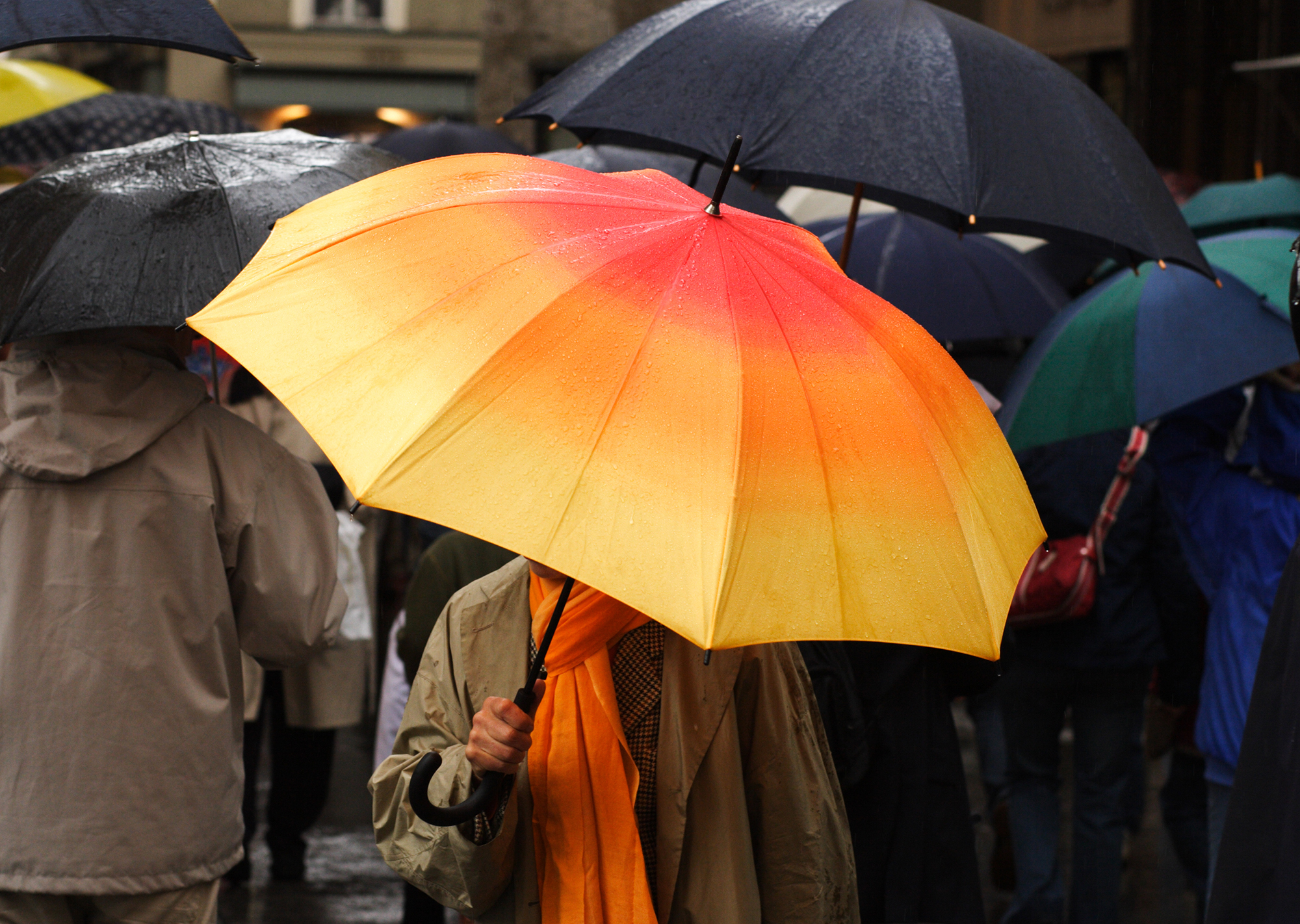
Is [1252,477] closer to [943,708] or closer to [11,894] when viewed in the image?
[943,708]

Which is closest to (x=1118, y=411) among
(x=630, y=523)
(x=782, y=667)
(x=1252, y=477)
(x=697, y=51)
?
(x=1252, y=477)

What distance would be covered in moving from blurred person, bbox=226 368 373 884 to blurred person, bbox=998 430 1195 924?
8.58 feet

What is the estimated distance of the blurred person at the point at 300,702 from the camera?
19.6 feet

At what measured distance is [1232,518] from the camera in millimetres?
4797

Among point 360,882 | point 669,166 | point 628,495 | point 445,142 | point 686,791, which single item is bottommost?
point 360,882

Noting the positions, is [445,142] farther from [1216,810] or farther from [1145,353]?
[1216,810]

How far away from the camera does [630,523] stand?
1.96 metres

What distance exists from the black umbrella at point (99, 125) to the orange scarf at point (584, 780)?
4.08m

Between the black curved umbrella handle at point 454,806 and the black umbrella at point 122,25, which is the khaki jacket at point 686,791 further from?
the black umbrella at point 122,25

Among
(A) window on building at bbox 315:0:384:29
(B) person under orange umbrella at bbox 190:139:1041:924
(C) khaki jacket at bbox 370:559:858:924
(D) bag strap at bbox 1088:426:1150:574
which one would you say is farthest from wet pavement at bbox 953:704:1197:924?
(A) window on building at bbox 315:0:384:29

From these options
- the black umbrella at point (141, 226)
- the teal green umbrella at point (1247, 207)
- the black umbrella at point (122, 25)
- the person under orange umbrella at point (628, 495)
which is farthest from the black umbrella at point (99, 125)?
the teal green umbrella at point (1247, 207)

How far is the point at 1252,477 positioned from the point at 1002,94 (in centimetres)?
195

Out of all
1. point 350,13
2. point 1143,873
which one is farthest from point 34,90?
point 350,13

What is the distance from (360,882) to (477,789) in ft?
13.5
